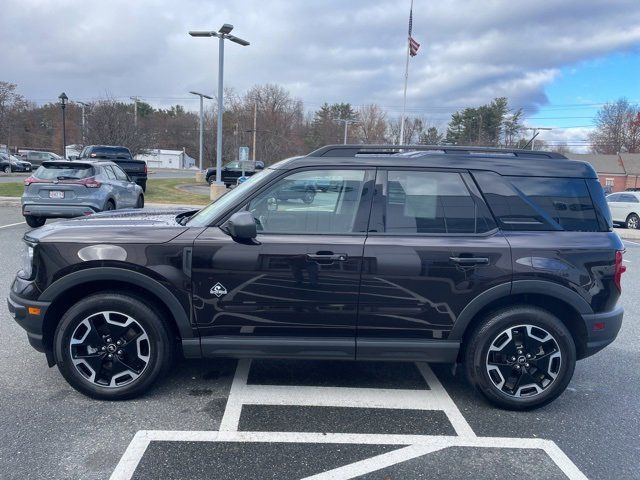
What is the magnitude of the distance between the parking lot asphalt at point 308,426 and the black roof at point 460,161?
179 centimetres

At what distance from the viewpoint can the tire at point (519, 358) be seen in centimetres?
337

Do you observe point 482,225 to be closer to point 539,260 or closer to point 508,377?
point 539,260

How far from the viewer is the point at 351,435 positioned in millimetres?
3025

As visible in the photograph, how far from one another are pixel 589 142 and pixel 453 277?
276 feet

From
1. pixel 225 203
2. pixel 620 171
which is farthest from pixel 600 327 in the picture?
pixel 620 171

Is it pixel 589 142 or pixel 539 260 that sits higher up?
pixel 589 142

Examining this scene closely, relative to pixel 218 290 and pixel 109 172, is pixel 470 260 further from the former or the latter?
pixel 109 172

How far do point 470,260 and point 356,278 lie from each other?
828 millimetres

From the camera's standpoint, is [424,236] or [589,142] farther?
[589,142]

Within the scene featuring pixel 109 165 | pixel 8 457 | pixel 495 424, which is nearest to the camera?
pixel 8 457

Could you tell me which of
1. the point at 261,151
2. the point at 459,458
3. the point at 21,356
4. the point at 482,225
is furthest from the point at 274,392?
the point at 261,151

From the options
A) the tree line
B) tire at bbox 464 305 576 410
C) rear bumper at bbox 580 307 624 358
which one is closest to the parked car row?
the tree line

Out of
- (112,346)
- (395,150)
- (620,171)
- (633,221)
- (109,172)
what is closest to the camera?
(112,346)

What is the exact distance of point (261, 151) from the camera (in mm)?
44281
